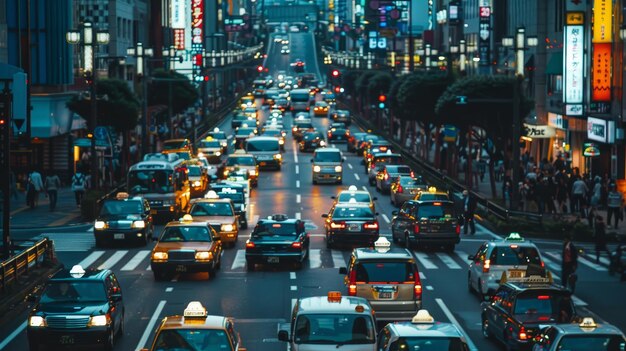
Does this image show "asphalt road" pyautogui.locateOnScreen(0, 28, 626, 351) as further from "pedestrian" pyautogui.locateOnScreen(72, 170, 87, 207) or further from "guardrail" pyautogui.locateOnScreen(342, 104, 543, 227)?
"pedestrian" pyautogui.locateOnScreen(72, 170, 87, 207)

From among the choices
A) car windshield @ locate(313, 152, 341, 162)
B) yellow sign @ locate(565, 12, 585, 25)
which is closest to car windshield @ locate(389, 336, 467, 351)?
yellow sign @ locate(565, 12, 585, 25)

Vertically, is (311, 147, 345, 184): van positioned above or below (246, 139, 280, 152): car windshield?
below

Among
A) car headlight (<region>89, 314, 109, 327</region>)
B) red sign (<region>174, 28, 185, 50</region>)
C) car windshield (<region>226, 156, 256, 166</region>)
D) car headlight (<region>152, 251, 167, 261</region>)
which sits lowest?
car headlight (<region>152, 251, 167, 261</region>)

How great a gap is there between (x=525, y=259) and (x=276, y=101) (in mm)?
131619

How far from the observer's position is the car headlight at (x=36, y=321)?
25.6 meters

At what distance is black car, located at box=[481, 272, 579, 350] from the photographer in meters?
24.9

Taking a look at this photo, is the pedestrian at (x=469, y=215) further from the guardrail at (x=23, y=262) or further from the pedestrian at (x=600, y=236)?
the guardrail at (x=23, y=262)

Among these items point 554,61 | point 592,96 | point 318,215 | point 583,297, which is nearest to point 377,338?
point 583,297

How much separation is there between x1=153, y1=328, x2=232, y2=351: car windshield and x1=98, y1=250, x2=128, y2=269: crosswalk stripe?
20.2 meters

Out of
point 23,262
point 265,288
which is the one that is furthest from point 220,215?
point 23,262

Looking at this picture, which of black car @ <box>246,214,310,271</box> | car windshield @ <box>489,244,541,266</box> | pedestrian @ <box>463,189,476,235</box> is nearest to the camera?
car windshield @ <box>489,244,541,266</box>

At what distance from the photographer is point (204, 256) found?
122 feet

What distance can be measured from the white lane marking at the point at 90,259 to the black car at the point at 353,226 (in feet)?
25.1

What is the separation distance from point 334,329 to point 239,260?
20998mm
